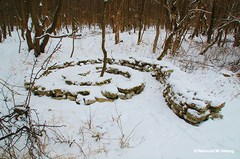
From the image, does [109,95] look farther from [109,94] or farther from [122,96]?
[122,96]

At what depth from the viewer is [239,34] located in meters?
7.94

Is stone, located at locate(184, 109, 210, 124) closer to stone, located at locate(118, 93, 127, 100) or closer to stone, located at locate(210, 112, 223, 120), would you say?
stone, located at locate(210, 112, 223, 120)

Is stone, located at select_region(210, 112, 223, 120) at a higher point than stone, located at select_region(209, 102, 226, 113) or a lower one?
lower

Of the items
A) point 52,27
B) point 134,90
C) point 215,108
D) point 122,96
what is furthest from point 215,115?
point 52,27

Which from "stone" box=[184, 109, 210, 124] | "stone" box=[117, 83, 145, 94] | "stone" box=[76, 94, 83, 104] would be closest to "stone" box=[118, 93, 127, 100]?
"stone" box=[117, 83, 145, 94]

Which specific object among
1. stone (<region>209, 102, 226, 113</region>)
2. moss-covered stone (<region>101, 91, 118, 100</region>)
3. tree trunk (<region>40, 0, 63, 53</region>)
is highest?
tree trunk (<region>40, 0, 63, 53</region>)

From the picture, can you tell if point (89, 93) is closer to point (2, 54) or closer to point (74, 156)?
point (74, 156)

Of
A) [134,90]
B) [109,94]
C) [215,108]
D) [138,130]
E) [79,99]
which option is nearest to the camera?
[138,130]

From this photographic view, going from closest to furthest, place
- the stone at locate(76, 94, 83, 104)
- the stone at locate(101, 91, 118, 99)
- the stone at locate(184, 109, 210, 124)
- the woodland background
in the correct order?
1. the stone at locate(184, 109, 210, 124)
2. the stone at locate(76, 94, 83, 104)
3. the stone at locate(101, 91, 118, 99)
4. the woodland background

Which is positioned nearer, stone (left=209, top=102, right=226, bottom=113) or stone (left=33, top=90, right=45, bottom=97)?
stone (left=209, top=102, right=226, bottom=113)

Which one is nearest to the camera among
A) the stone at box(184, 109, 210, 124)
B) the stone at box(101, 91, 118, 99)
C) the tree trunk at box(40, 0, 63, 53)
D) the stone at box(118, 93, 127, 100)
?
the stone at box(184, 109, 210, 124)

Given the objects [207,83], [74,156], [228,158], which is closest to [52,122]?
[74,156]

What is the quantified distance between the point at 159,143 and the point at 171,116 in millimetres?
1024

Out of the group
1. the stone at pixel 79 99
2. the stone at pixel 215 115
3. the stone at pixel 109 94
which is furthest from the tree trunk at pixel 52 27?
the stone at pixel 215 115
